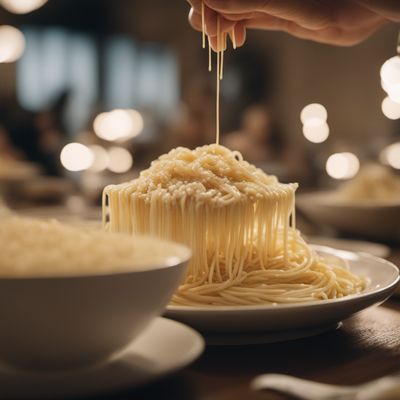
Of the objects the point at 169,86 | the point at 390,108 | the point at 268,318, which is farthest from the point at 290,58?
the point at 268,318

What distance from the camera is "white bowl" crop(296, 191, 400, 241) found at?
2027mm

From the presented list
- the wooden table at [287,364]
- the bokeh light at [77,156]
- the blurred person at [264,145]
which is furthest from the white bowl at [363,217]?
the blurred person at [264,145]

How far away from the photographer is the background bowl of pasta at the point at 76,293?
0.65 metres

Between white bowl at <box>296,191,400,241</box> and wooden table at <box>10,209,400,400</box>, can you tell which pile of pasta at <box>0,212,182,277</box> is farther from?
white bowl at <box>296,191,400,241</box>

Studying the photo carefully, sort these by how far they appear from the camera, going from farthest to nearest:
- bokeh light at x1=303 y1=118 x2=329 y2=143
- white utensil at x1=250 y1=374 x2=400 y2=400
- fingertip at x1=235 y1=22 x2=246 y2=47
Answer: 1. bokeh light at x1=303 y1=118 x2=329 y2=143
2. fingertip at x1=235 y1=22 x2=246 y2=47
3. white utensil at x1=250 y1=374 x2=400 y2=400

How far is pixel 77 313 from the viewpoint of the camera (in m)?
0.66

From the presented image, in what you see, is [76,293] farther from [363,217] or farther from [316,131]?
[316,131]

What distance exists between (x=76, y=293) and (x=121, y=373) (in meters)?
0.11

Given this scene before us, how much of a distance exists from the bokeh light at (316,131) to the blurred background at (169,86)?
0.02m

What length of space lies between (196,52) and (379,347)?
11.3 meters

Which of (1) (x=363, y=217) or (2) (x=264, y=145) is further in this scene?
(2) (x=264, y=145)

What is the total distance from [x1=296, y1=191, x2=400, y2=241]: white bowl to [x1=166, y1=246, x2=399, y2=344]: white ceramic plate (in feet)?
3.55

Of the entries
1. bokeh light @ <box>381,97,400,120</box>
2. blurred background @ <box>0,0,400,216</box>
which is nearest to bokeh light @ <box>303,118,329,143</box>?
blurred background @ <box>0,0,400,216</box>

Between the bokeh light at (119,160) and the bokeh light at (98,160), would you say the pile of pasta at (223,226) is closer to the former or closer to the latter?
the bokeh light at (98,160)
